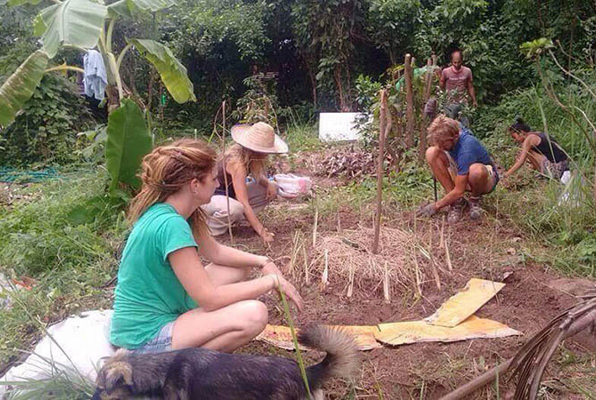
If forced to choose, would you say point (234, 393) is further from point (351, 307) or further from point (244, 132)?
point (244, 132)

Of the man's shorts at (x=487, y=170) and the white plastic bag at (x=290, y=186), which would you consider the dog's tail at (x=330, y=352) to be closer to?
the man's shorts at (x=487, y=170)

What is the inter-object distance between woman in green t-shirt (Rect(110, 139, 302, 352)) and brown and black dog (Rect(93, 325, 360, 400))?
0.77 feet

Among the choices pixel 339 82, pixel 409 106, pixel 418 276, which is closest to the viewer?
pixel 418 276

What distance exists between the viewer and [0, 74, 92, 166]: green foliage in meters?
8.48

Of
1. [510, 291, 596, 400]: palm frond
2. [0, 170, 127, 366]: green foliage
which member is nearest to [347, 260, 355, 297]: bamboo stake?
[0, 170, 127, 366]: green foliage

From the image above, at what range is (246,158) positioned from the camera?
4156 millimetres

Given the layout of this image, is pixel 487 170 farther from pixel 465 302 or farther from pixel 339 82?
pixel 339 82

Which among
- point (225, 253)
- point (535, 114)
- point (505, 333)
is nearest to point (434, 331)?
point (505, 333)

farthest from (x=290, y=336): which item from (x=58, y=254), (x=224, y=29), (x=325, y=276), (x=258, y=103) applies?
(x=224, y=29)

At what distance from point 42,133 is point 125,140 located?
5.06 meters

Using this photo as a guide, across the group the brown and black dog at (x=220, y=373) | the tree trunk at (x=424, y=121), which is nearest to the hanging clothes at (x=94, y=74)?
the tree trunk at (x=424, y=121)

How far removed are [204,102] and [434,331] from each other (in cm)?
1068

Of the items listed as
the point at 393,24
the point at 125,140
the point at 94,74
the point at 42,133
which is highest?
the point at 393,24

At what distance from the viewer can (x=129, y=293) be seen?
2.21 m
